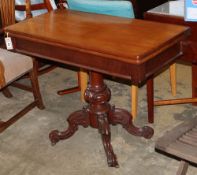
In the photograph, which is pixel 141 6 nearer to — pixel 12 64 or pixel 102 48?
pixel 12 64

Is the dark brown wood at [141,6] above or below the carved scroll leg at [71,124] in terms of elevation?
above

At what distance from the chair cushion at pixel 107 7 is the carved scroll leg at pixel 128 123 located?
2.16 ft

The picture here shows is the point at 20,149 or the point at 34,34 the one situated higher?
the point at 34,34

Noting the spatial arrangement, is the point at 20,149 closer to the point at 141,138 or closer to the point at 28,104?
the point at 28,104

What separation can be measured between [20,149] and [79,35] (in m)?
0.98

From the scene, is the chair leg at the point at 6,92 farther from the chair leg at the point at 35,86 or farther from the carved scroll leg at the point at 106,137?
the carved scroll leg at the point at 106,137

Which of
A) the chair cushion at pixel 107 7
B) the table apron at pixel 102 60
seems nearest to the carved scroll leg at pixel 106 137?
the table apron at pixel 102 60

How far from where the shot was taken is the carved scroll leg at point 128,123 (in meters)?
2.61

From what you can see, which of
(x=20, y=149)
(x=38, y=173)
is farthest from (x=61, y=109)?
(x=38, y=173)

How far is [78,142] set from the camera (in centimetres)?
264

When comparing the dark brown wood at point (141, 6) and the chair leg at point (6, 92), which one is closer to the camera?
the chair leg at point (6, 92)

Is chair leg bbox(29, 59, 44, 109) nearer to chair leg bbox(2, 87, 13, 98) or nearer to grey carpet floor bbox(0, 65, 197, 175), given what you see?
grey carpet floor bbox(0, 65, 197, 175)

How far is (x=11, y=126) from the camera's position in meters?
2.89

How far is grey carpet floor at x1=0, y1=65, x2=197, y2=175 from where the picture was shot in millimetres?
2389
